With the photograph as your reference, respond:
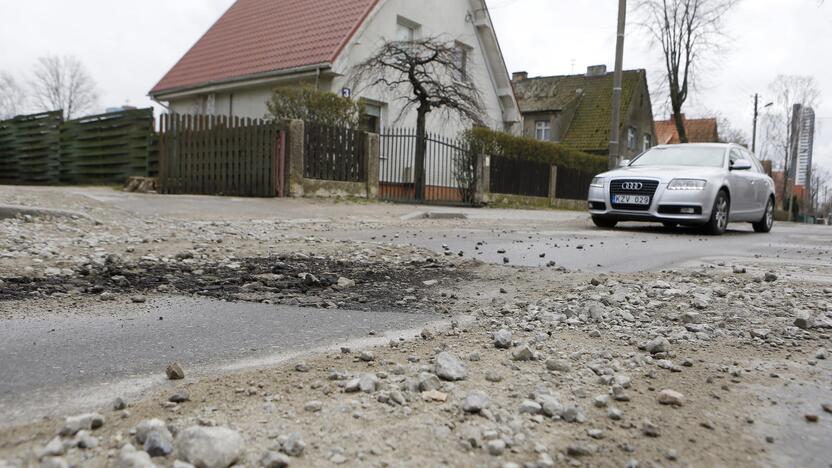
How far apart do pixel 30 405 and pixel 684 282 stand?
13.2 feet

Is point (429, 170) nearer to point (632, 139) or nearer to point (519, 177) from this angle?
point (519, 177)

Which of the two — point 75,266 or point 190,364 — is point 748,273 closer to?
point 190,364

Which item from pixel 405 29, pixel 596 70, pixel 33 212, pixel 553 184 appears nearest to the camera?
pixel 33 212

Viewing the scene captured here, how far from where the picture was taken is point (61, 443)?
1623mm

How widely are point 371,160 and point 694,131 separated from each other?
47.6 meters

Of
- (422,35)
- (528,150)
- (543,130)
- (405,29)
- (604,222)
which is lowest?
(604,222)

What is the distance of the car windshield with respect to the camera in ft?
35.3

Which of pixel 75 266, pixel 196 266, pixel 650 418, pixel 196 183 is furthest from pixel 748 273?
pixel 196 183

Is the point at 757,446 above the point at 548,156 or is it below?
below

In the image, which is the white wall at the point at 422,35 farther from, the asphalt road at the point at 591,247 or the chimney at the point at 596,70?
the chimney at the point at 596,70

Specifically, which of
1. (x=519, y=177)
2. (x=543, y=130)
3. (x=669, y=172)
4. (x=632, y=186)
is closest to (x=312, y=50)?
(x=519, y=177)

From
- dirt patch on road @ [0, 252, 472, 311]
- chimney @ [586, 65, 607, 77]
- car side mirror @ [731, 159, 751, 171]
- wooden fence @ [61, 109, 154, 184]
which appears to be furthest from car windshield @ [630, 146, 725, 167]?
chimney @ [586, 65, 607, 77]

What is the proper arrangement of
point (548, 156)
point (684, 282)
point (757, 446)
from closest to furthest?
point (757, 446)
point (684, 282)
point (548, 156)

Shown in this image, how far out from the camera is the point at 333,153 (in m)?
14.6
